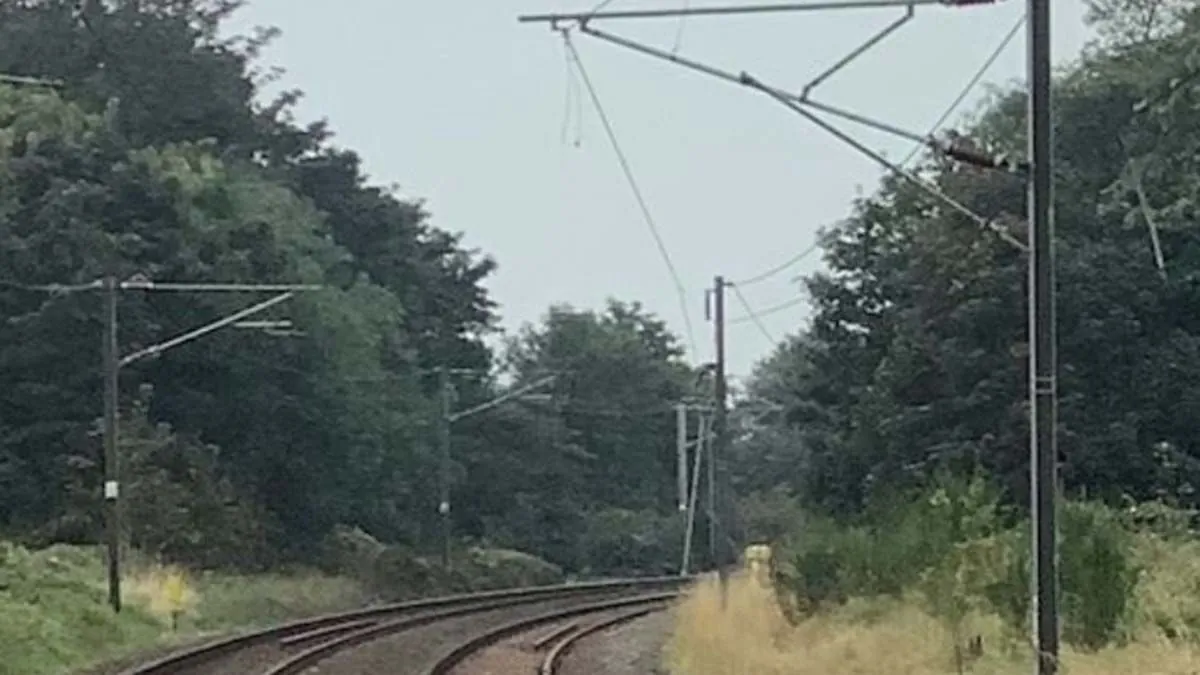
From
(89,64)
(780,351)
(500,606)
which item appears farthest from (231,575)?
(780,351)

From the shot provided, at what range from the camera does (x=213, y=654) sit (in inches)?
1400

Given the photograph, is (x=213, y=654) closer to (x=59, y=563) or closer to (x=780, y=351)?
(x=59, y=563)

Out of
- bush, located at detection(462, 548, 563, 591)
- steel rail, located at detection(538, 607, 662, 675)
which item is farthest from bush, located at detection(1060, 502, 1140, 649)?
bush, located at detection(462, 548, 563, 591)

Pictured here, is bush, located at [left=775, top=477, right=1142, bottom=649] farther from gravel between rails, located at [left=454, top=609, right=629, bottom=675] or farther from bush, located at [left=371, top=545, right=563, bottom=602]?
bush, located at [left=371, top=545, right=563, bottom=602]

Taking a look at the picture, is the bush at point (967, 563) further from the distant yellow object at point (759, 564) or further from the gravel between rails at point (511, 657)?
the distant yellow object at point (759, 564)

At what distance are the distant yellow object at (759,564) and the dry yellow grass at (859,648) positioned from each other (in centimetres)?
316

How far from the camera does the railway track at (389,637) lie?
33.0 metres

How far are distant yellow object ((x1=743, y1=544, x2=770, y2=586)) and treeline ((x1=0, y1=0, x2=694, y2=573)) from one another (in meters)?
16.9

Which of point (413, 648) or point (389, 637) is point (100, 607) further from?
point (413, 648)

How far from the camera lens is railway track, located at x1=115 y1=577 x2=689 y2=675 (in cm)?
3300

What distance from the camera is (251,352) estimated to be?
2712 inches

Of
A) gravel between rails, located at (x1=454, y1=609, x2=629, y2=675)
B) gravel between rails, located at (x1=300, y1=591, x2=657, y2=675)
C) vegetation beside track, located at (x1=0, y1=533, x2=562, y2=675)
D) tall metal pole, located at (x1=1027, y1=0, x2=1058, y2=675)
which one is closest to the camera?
tall metal pole, located at (x1=1027, y1=0, x2=1058, y2=675)

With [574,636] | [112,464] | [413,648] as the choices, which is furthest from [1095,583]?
[112,464]

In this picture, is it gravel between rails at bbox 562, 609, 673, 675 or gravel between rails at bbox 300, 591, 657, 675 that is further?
gravel between rails at bbox 300, 591, 657, 675
